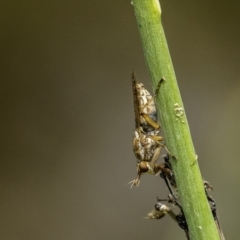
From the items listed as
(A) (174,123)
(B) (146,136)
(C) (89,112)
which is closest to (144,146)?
(B) (146,136)

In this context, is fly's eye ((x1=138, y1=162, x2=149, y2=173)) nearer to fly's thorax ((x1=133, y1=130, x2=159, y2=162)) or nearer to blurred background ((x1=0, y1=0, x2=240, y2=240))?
fly's thorax ((x1=133, y1=130, x2=159, y2=162))

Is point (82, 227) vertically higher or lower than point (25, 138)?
lower

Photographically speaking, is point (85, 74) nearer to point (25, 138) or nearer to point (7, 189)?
point (25, 138)

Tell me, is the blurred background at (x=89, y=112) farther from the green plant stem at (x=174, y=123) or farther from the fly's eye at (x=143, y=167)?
the green plant stem at (x=174, y=123)

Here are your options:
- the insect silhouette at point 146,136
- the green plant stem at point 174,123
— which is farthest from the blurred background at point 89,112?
the green plant stem at point 174,123

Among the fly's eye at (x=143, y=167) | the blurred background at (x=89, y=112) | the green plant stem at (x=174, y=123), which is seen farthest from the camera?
the blurred background at (x=89, y=112)

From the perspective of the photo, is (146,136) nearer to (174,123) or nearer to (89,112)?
(174,123)

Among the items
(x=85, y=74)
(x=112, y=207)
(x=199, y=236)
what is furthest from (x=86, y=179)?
(x=199, y=236)
